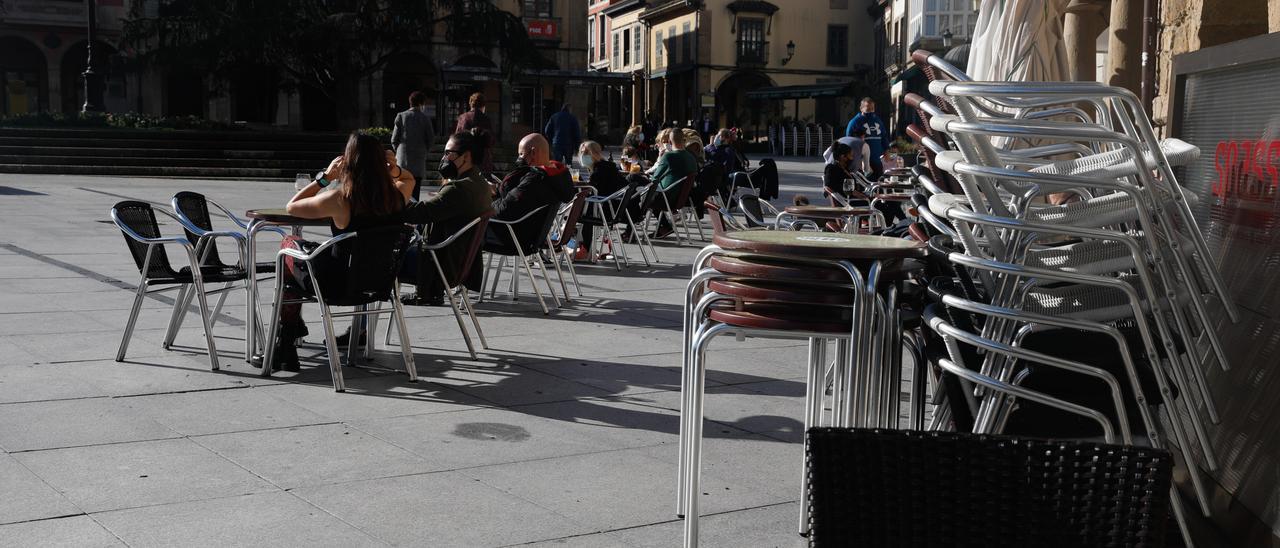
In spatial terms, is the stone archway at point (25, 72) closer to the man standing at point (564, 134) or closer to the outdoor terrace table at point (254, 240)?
the man standing at point (564, 134)

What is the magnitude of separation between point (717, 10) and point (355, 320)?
53.6 meters

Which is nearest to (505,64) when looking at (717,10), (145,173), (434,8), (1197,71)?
(434,8)

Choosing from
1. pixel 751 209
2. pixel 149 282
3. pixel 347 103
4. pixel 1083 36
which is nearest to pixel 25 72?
pixel 347 103

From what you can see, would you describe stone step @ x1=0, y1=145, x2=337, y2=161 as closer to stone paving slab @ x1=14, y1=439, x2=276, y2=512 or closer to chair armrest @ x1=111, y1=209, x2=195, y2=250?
chair armrest @ x1=111, y1=209, x2=195, y2=250

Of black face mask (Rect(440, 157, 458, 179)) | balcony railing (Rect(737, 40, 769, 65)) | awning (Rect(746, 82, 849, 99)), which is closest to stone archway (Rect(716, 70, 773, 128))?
balcony railing (Rect(737, 40, 769, 65))

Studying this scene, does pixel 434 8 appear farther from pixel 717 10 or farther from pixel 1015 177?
pixel 1015 177

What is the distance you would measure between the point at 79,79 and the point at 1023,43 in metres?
45.9

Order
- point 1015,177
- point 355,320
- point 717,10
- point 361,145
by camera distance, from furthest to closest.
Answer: point 717,10 < point 355,320 < point 361,145 < point 1015,177

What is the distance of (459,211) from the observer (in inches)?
264

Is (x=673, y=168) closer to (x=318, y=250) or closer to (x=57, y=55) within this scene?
(x=318, y=250)

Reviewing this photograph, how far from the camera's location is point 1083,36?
26.9 feet

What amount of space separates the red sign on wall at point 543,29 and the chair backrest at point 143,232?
4213 cm

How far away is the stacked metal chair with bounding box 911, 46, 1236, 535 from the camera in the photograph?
236 centimetres

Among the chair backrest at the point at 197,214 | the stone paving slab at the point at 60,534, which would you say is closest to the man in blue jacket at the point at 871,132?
the chair backrest at the point at 197,214
